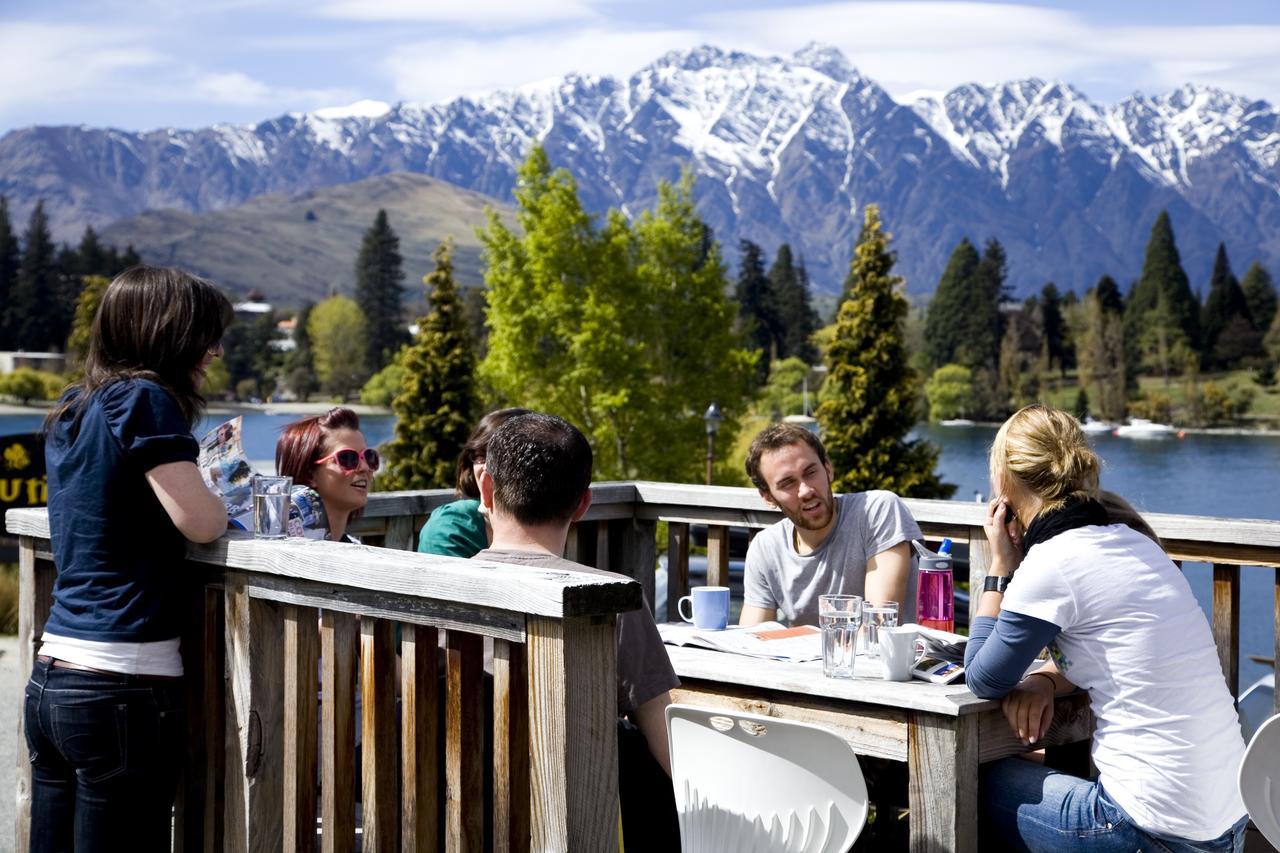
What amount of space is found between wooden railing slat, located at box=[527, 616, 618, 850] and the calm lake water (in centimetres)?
3583

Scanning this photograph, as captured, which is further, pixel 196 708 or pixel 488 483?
pixel 196 708

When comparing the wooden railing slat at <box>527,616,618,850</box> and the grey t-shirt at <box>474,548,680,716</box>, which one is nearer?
the wooden railing slat at <box>527,616,618,850</box>

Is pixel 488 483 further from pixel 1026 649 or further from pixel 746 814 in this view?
Result: pixel 1026 649

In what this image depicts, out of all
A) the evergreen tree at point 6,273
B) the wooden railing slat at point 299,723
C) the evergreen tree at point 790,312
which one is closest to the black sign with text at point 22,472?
the wooden railing slat at point 299,723

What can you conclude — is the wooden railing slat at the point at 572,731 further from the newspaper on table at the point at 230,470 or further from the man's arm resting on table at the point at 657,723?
the newspaper on table at the point at 230,470

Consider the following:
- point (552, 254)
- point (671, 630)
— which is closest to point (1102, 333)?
point (552, 254)

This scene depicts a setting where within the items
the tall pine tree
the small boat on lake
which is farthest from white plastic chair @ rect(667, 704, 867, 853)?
the tall pine tree

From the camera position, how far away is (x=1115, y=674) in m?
2.75

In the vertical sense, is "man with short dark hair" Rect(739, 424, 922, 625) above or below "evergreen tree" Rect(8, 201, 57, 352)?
below

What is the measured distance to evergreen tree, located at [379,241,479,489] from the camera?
124 feet

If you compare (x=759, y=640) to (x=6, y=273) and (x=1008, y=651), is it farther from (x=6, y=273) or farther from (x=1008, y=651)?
(x=6, y=273)

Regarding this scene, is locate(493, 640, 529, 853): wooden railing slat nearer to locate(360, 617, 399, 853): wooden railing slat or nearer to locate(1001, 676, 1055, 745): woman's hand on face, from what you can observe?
locate(360, 617, 399, 853): wooden railing slat

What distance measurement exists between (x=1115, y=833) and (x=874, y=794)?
Result: 840mm

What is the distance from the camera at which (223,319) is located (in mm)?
2689
